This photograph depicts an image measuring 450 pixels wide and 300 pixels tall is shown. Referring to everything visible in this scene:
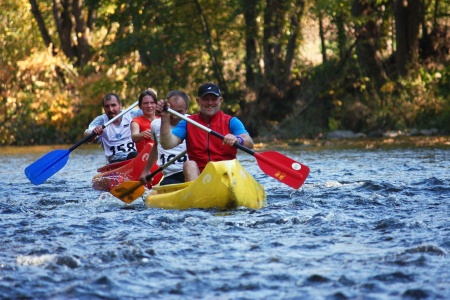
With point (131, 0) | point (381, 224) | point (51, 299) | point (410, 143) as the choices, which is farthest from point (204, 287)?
point (131, 0)

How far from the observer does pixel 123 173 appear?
401 inches

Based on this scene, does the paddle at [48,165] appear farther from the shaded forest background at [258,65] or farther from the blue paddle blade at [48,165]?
the shaded forest background at [258,65]

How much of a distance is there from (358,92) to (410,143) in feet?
13.9

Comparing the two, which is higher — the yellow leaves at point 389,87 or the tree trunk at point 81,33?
the tree trunk at point 81,33

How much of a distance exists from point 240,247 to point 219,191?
5.34 feet

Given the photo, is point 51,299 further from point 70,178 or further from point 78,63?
point 78,63

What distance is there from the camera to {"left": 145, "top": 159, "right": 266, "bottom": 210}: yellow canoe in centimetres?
765

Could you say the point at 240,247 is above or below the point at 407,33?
below

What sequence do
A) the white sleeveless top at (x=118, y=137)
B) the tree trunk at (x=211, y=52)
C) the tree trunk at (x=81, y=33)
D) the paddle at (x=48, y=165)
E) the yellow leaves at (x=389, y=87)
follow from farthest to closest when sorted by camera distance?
the tree trunk at (x=81, y=33) < the tree trunk at (x=211, y=52) < the yellow leaves at (x=389, y=87) < the white sleeveless top at (x=118, y=137) < the paddle at (x=48, y=165)

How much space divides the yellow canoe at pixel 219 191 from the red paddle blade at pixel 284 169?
→ 0.36 meters

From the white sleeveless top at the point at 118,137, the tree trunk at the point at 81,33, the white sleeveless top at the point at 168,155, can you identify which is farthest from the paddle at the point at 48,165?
the tree trunk at the point at 81,33

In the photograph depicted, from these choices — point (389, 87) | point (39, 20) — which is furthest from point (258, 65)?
point (39, 20)

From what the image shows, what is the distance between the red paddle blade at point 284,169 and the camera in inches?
330

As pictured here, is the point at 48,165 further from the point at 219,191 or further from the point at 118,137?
the point at 219,191
